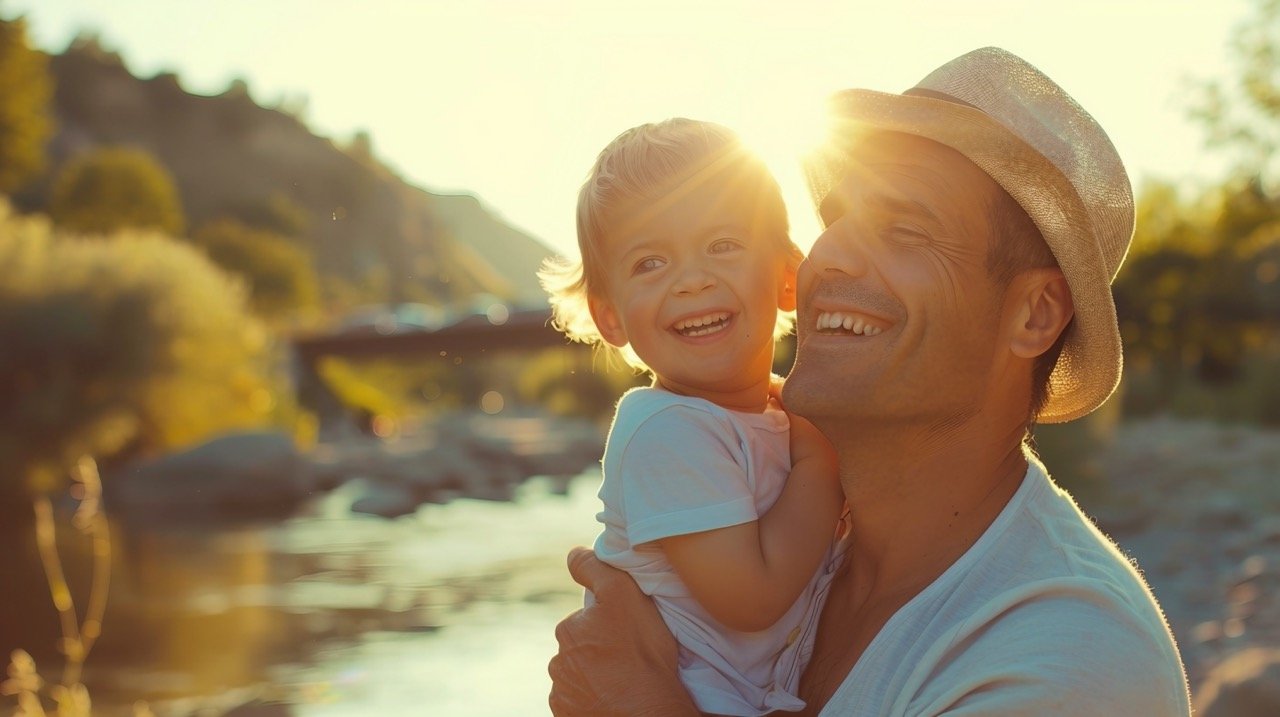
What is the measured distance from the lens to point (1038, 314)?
2191 mm

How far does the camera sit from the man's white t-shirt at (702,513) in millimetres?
2250

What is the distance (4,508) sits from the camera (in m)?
24.8

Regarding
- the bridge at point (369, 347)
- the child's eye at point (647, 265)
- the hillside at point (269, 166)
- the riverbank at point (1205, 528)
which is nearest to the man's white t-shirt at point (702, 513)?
the child's eye at point (647, 265)

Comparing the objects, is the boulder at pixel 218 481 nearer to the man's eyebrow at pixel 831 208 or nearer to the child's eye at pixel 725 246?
the child's eye at pixel 725 246

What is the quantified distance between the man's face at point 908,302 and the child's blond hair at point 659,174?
0.40 m

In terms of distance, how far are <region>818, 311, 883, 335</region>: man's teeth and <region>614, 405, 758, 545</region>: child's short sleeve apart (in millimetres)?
271

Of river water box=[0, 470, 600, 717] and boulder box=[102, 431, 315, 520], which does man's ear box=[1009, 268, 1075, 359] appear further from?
boulder box=[102, 431, 315, 520]

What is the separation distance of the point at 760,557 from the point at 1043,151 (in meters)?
0.77

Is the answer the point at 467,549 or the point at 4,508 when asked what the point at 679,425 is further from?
the point at 4,508

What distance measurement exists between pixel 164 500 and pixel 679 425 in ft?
89.4

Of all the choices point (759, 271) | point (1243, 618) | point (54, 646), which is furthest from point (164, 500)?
point (759, 271)

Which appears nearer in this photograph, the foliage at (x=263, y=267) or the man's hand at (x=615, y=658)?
the man's hand at (x=615, y=658)

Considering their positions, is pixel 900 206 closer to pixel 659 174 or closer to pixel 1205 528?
pixel 659 174

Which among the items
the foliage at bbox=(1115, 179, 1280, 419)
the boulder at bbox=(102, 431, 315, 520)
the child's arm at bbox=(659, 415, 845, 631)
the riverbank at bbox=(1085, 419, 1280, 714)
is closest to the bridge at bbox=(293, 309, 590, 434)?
the boulder at bbox=(102, 431, 315, 520)
